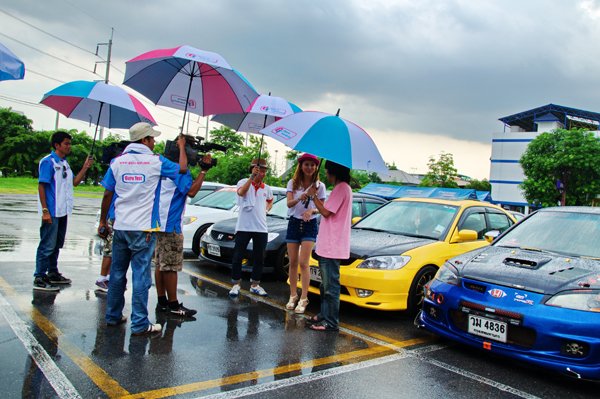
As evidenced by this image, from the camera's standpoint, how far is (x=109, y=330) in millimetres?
4266

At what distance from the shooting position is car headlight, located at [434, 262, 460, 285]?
14.0ft

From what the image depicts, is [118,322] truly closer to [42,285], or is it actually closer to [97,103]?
[42,285]

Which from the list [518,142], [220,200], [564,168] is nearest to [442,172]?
[518,142]

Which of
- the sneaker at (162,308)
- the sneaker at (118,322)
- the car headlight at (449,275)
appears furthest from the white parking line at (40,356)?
the car headlight at (449,275)

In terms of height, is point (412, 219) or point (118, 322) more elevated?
point (412, 219)

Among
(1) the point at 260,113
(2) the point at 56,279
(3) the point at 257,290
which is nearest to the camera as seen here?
(2) the point at 56,279

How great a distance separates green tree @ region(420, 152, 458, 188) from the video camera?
50.2 meters

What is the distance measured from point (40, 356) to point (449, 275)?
3.57 metres

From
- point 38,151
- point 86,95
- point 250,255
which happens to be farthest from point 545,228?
point 38,151

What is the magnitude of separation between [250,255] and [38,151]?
166 feet

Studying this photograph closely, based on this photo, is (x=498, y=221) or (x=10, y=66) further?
(x=498, y=221)

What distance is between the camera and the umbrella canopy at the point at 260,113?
20.1 feet

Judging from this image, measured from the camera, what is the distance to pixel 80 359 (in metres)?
3.54

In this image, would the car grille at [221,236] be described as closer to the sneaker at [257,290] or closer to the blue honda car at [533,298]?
the sneaker at [257,290]
